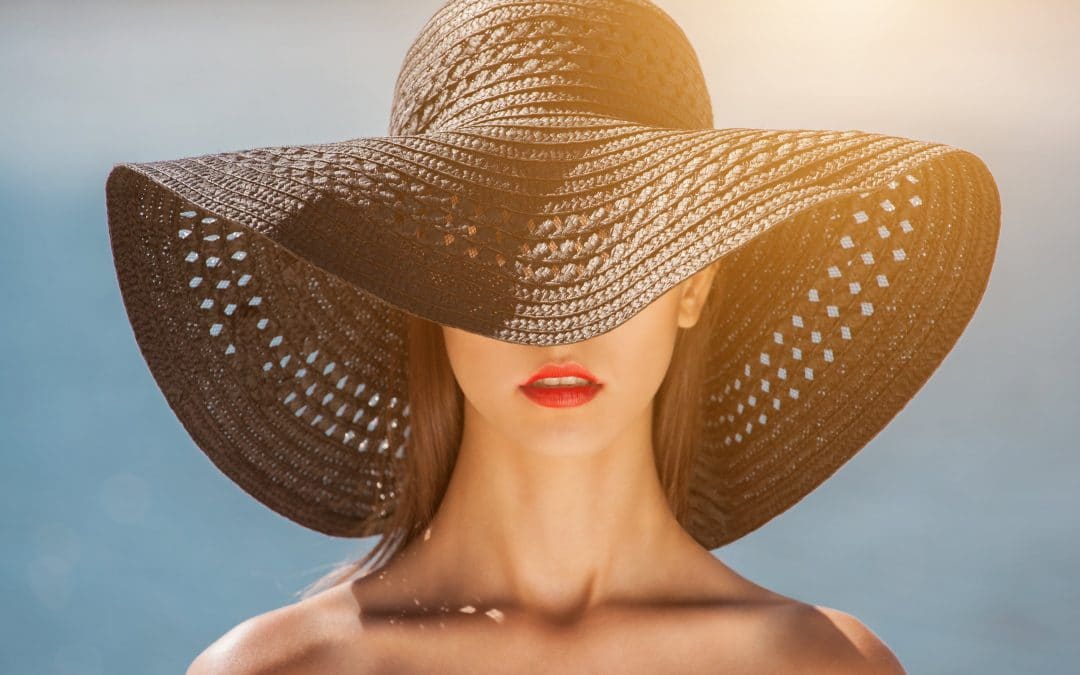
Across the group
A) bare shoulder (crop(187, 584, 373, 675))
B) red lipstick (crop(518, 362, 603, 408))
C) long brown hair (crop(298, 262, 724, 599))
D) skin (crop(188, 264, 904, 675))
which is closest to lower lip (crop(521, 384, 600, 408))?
red lipstick (crop(518, 362, 603, 408))

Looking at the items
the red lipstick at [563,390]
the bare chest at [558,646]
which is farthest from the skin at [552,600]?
the red lipstick at [563,390]

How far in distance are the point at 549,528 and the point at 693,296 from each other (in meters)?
0.28

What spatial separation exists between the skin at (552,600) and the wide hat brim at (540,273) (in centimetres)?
17

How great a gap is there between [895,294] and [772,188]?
15.9 inches

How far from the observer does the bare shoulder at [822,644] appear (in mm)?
1438

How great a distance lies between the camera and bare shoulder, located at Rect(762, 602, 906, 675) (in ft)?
4.72

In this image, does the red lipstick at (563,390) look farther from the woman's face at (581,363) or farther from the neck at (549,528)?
the neck at (549,528)

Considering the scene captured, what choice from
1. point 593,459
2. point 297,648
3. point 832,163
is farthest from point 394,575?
point 832,163

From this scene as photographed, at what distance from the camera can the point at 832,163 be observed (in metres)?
1.16

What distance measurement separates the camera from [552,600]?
145 cm

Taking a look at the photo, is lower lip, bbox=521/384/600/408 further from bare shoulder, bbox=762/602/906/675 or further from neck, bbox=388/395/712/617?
bare shoulder, bbox=762/602/906/675

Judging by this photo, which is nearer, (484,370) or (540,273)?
(540,273)

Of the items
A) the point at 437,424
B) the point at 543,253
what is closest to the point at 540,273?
the point at 543,253

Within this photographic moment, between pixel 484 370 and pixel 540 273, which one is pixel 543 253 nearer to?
pixel 540 273
